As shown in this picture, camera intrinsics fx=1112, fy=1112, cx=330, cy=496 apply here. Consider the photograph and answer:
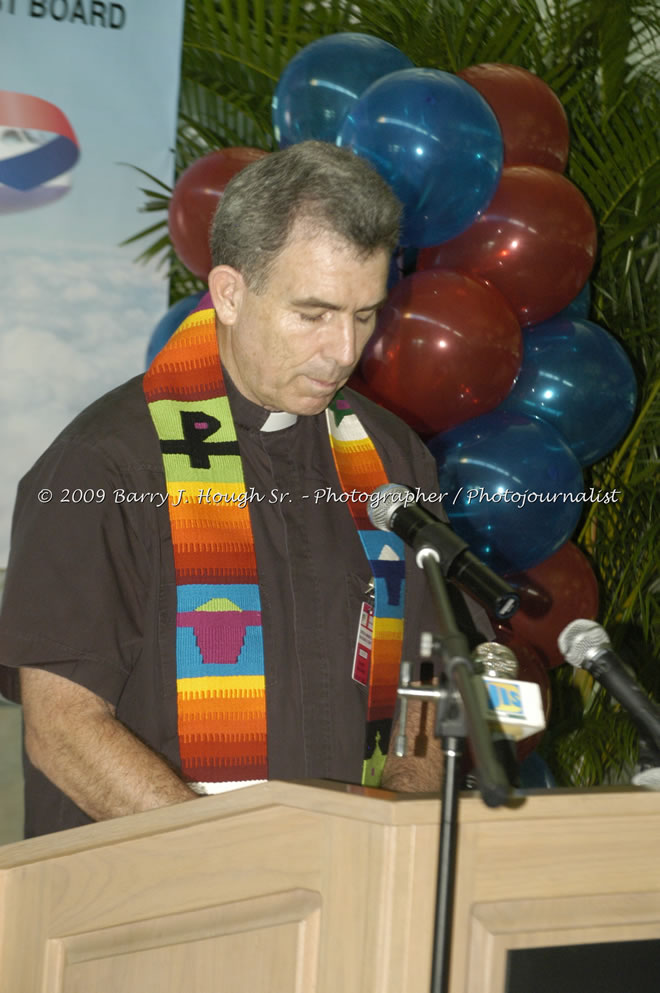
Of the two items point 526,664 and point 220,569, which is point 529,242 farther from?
point 220,569

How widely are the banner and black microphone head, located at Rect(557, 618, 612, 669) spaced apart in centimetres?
229

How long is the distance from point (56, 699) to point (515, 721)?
2.67 feet

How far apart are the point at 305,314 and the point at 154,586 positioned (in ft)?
1.76

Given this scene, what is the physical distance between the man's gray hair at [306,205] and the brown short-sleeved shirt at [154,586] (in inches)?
13.4

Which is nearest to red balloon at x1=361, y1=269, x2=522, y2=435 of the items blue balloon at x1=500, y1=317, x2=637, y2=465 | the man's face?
blue balloon at x1=500, y1=317, x2=637, y2=465

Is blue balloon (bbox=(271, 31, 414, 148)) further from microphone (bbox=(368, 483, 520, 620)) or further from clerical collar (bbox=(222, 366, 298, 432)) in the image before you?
microphone (bbox=(368, 483, 520, 620))

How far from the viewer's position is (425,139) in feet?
8.95

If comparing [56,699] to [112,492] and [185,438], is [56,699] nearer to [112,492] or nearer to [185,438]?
[112,492]

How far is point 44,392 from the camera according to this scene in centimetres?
332

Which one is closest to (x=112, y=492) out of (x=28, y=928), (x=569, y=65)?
(x=28, y=928)

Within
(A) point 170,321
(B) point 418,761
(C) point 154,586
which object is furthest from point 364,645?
(A) point 170,321

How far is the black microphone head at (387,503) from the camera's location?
1443 millimetres

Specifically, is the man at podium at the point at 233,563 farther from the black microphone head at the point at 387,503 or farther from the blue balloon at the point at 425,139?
the blue balloon at the point at 425,139

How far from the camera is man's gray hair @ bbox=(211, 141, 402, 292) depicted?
6.24 ft
